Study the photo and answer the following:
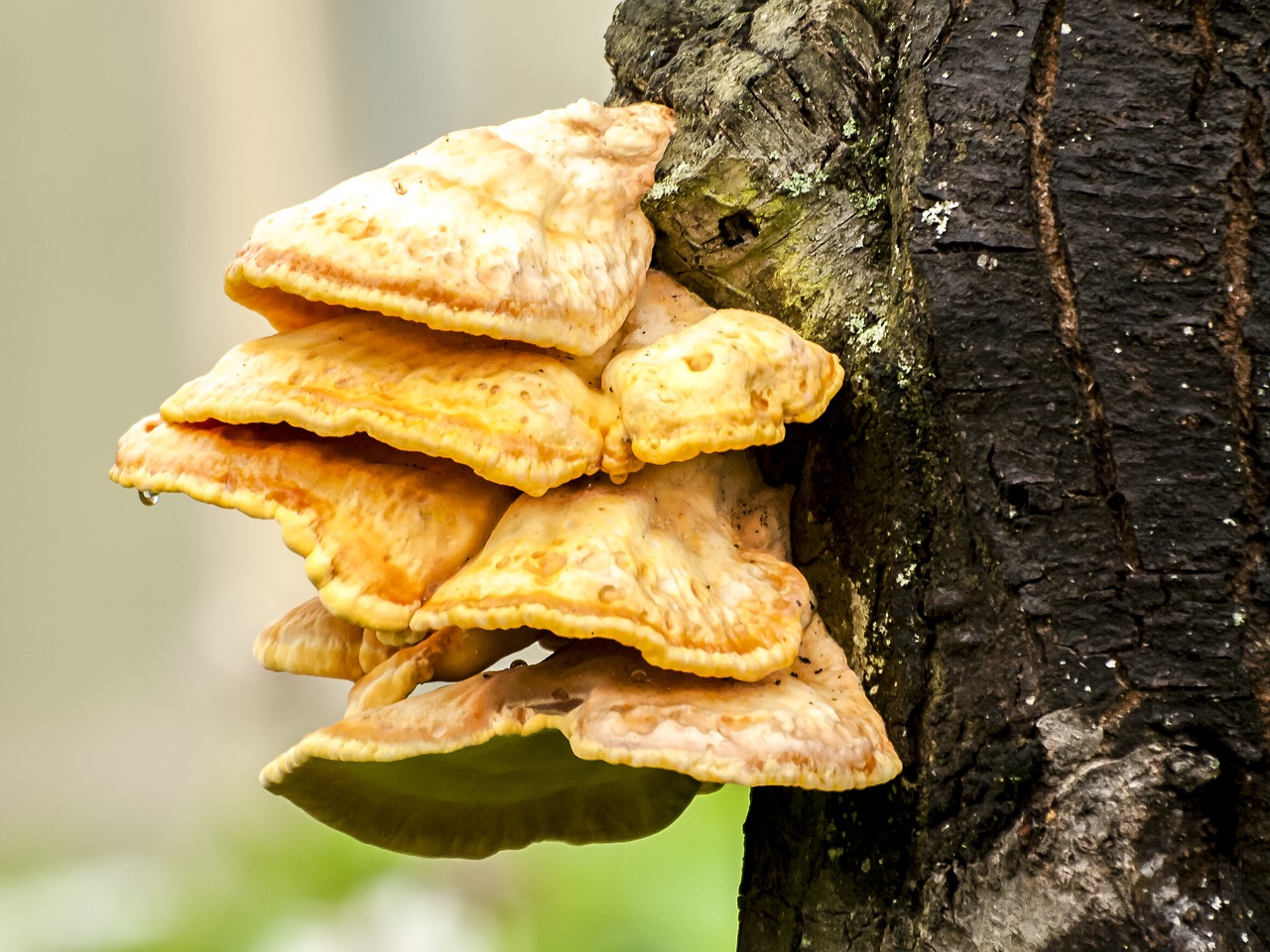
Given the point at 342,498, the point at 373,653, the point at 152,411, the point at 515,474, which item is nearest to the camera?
the point at 515,474

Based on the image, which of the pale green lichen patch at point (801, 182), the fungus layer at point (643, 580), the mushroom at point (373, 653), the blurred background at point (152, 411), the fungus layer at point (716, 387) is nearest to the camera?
the fungus layer at point (643, 580)

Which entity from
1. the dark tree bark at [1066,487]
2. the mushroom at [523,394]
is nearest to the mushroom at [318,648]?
the mushroom at [523,394]

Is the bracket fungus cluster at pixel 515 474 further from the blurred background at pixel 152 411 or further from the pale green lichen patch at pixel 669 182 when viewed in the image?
the blurred background at pixel 152 411

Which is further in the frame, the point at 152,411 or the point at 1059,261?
the point at 152,411

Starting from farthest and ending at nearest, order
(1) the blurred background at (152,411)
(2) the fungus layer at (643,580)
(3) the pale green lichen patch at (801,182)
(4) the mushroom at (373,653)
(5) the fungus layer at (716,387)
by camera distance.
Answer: (1) the blurred background at (152,411)
(3) the pale green lichen patch at (801,182)
(4) the mushroom at (373,653)
(5) the fungus layer at (716,387)
(2) the fungus layer at (643,580)

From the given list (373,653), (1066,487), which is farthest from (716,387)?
(373,653)

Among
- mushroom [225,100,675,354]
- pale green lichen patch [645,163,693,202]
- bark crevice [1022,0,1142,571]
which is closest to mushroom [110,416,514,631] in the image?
mushroom [225,100,675,354]

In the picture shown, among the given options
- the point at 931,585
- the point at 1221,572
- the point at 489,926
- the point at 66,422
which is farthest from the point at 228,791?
the point at 1221,572

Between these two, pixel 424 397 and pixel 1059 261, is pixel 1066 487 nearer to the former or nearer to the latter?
pixel 1059 261

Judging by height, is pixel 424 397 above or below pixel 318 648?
above
